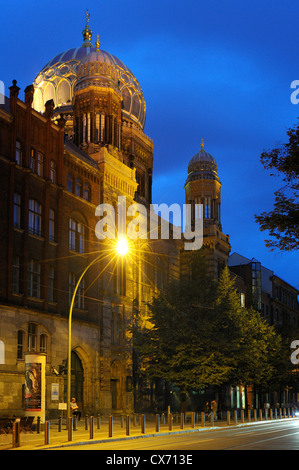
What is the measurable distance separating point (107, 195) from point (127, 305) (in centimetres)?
927

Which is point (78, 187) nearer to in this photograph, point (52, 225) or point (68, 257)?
point (52, 225)

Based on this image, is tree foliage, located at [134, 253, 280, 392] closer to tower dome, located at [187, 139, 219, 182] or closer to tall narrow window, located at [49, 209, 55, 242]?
tall narrow window, located at [49, 209, 55, 242]

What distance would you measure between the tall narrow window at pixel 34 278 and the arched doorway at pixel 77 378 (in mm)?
6688

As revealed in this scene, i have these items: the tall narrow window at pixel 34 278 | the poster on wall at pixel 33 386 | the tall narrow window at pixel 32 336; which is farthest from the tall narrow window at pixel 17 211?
the poster on wall at pixel 33 386

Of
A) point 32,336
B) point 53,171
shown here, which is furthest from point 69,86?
point 32,336

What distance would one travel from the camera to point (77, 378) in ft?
157

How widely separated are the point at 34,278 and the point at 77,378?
892 cm

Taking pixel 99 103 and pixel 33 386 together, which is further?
pixel 99 103

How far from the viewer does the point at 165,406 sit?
61469 mm

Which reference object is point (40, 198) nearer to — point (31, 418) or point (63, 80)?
point (31, 418)

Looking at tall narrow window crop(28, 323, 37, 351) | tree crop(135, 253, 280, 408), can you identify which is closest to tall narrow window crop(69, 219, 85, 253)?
tree crop(135, 253, 280, 408)

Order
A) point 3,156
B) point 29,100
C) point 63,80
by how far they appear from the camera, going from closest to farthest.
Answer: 1. point 3,156
2. point 29,100
3. point 63,80

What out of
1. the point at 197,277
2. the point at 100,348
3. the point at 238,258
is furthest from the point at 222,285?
the point at 238,258

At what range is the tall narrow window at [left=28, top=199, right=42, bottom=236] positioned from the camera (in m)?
43.4
